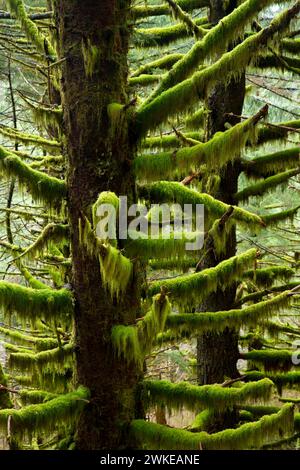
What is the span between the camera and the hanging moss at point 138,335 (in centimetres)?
275

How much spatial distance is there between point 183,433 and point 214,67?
6.64 feet

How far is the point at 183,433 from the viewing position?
302 centimetres

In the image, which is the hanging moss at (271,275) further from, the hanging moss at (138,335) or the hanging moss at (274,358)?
the hanging moss at (138,335)

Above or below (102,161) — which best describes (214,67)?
above

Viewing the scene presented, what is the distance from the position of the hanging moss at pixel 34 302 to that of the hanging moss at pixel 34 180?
Answer: 55 cm

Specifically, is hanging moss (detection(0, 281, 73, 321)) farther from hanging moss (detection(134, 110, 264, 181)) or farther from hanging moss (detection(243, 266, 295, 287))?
hanging moss (detection(243, 266, 295, 287))

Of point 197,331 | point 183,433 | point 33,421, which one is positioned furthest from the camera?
point 197,331

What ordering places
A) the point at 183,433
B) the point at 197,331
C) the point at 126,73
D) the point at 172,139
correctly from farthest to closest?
the point at 172,139
the point at 197,331
the point at 126,73
the point at 183,433

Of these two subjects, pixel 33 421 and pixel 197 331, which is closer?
pixel 33 421

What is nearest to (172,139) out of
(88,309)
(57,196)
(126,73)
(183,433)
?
(126,73)

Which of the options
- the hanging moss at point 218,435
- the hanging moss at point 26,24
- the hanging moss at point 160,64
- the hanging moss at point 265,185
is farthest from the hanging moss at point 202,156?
the hanging moss at point 160,64

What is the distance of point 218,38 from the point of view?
9.14 feet

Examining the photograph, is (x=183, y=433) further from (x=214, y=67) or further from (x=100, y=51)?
(x=100, y=51)
